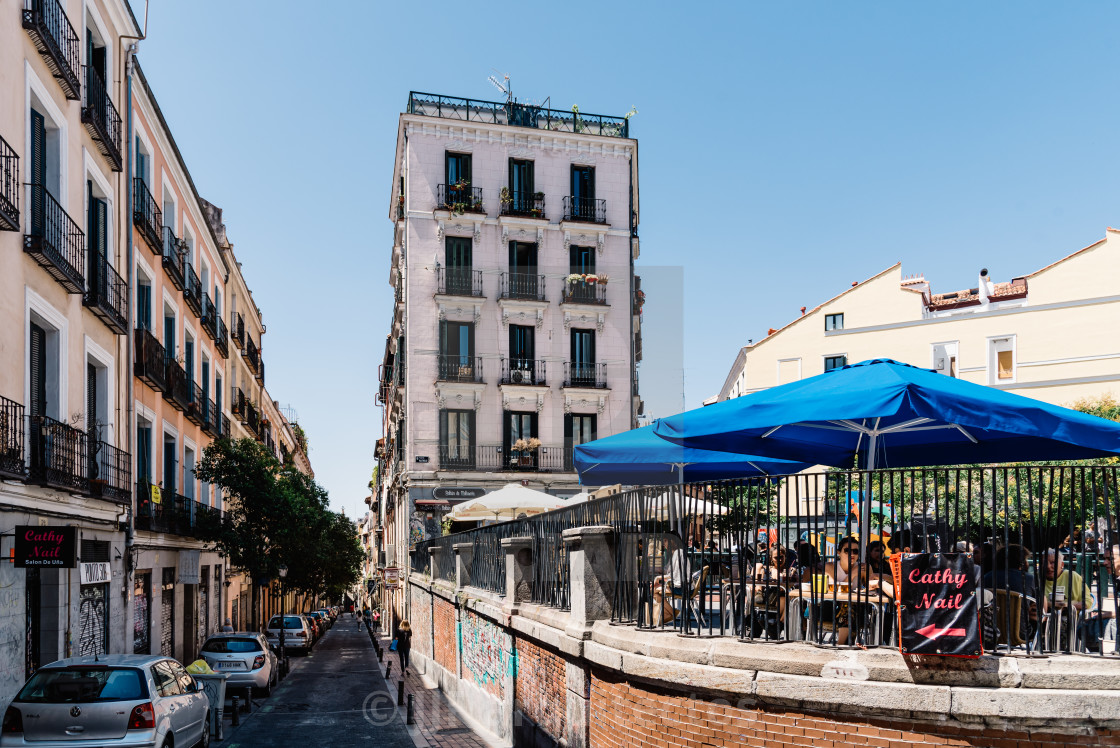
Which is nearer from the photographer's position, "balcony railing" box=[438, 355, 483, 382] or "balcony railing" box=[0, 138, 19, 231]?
"balcony railing" box=[0, 138, 19, 231]

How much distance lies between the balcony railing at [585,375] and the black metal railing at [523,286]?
112 inches

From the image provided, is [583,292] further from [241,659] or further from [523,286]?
[241,659]

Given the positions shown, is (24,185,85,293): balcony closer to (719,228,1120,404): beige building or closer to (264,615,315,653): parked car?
(264,615,315,653): parked car

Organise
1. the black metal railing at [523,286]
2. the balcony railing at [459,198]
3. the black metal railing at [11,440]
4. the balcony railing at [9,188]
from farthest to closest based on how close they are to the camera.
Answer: the black metal railing at [523,286] < the balcony railing at [459,198] < the balcony railing at [9,188] < the black metal railing at [11,440]

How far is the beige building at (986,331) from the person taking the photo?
140 ft

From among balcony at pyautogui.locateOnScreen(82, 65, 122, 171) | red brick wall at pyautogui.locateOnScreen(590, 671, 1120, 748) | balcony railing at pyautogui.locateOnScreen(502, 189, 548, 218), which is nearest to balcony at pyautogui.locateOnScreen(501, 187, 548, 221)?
balcony railing at pyautogui.locateOnScreen(502, 189, 548, 218)

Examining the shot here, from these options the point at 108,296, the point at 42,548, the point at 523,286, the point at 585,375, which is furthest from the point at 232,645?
the point at 523,286

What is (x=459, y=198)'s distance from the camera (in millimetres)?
35625

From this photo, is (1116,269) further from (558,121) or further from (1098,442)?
(1098,442)

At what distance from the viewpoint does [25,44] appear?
1382 centimetres

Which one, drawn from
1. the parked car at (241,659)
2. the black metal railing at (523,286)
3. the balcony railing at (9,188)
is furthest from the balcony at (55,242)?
the black metal railing at (523,286)

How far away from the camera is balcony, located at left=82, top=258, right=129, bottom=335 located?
54.4 feet

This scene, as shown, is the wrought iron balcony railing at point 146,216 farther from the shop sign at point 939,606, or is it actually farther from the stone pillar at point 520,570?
the shop sign at point 939,606

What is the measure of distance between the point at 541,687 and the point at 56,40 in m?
12.3
